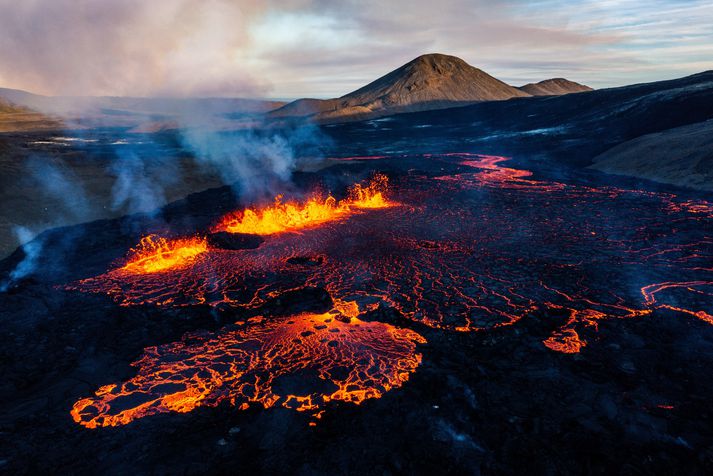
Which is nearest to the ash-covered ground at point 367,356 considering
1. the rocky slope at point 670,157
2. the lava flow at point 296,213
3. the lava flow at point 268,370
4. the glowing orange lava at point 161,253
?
the lava flow at point 268,370

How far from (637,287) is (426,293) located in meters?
7.35

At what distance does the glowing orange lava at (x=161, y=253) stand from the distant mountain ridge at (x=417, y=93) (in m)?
97.1

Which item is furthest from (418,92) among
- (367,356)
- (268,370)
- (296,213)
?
(268,370)

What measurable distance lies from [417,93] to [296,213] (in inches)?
4903

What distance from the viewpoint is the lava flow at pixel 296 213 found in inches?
800

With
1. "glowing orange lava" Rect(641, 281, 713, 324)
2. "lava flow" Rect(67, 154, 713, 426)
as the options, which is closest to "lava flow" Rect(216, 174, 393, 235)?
"lava flow" Rect(67, 154, 713, 426)

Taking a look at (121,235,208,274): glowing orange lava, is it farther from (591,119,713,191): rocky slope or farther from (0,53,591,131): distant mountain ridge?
(0,53,591,131): distant mountain ridge

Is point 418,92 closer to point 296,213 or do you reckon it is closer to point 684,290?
point 296,213

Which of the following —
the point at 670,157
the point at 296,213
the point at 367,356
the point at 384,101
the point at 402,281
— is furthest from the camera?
the point at 384,101

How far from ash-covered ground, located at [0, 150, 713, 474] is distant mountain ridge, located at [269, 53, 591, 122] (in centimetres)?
10007

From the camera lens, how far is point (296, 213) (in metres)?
22.5

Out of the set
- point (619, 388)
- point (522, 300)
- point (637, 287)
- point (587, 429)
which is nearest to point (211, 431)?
point (587, 429)

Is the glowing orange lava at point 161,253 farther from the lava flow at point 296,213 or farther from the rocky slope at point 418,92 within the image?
the rocky slope at point 418,92

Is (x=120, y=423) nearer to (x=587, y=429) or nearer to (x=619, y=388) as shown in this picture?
(x=587, y=429)
